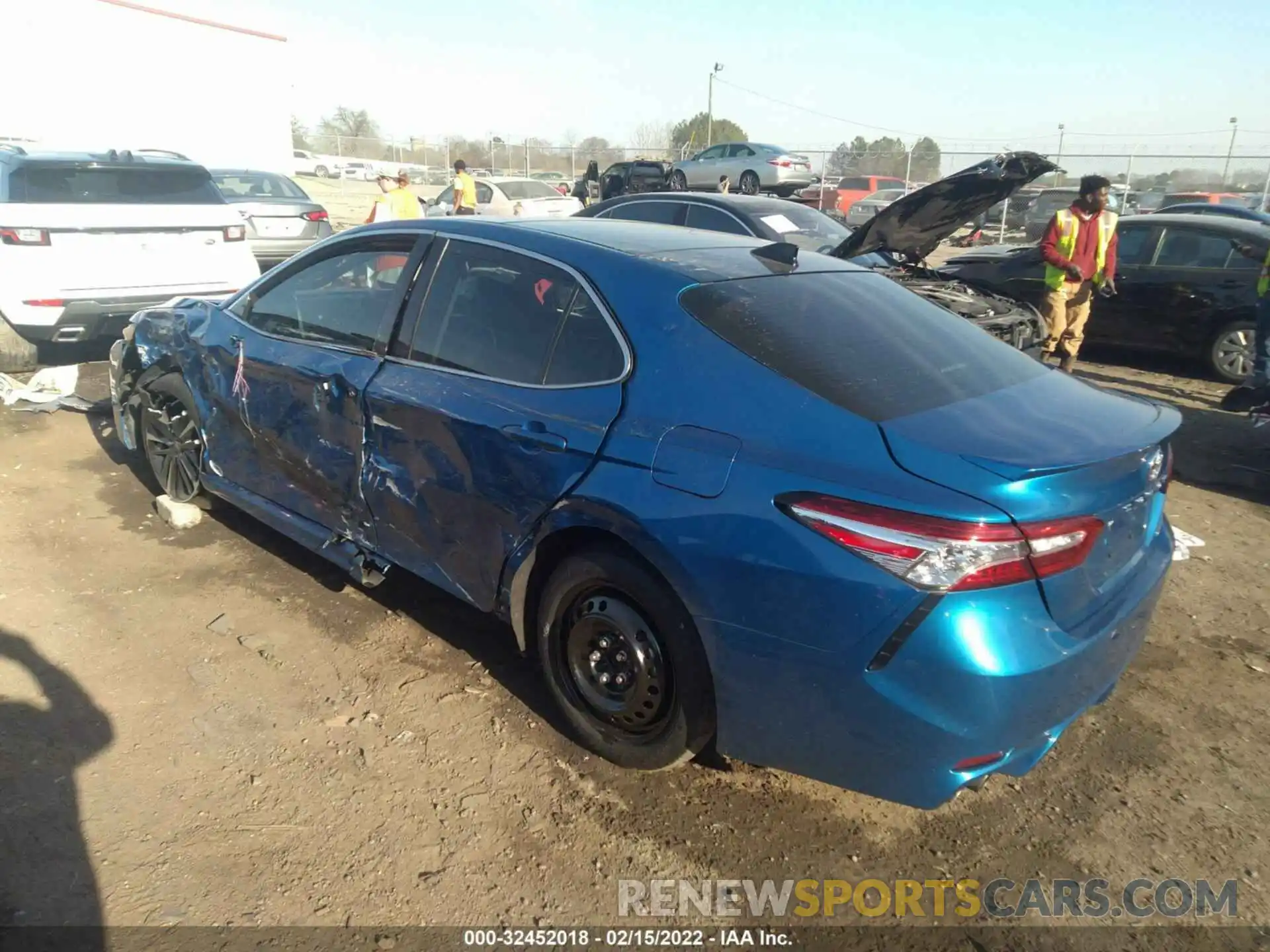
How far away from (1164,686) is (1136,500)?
140cm

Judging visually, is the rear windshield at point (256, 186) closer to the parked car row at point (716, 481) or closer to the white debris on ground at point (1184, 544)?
the parked car row at point (716, 481)

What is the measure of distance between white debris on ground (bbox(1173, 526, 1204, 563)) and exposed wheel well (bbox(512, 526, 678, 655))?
3.37m

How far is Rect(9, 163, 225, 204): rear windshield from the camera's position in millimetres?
6633

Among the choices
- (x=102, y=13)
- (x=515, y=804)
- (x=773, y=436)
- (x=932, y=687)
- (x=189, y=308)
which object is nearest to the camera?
(x=932, y=687)

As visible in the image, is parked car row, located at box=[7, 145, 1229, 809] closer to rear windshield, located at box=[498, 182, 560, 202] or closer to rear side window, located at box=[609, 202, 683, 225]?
rear side window, located at box=[609, 202, 683, 225]

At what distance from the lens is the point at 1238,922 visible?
7.71 feet

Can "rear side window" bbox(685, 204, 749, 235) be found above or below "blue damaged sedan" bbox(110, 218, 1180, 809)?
above

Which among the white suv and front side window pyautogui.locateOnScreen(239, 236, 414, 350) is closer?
front side window pyautogui.locateOnScreen(239, 236, 414, 350)

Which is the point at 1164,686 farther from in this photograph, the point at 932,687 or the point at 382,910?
the point at 382,910

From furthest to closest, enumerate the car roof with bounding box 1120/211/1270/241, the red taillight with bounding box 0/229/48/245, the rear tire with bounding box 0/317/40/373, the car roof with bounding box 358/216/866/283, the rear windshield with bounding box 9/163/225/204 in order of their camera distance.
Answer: the car roof with bounding box 1120/211/1270/241 → the rear tire with bounding box 0/317/40/373 → the rear windshield with bounding box 9/163/225/204 → the red taillight with bounding box 0/229/48/245 → the car roof with bounding box 358/216/866/283

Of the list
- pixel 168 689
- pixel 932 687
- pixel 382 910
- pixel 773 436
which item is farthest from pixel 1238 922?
pixel 168 689

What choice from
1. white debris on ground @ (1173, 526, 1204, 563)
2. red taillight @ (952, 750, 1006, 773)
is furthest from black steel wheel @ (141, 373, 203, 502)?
white debris on ground @ (1173, 526, 1204, 563)

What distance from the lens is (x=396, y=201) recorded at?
9984 mm

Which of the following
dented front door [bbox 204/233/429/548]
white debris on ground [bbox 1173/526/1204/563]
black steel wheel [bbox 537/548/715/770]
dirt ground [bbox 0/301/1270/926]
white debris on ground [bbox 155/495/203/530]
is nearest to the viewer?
dirt ground [bbox 0/301/1270/926]
